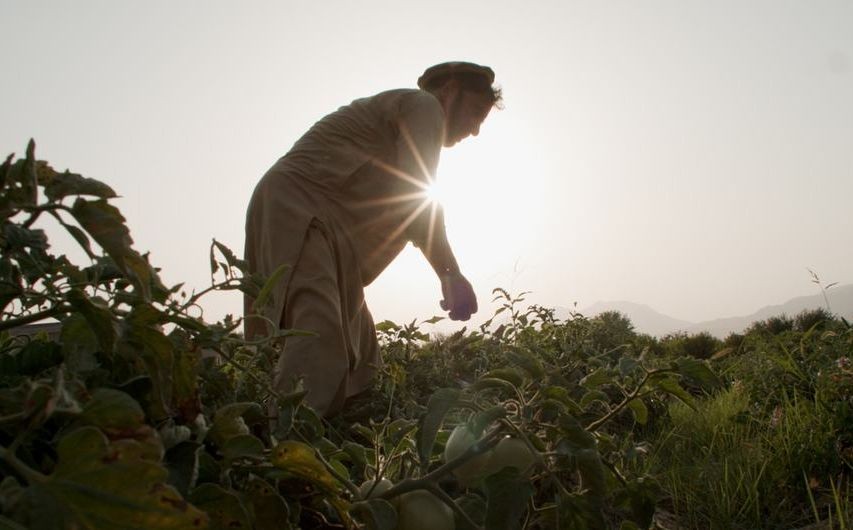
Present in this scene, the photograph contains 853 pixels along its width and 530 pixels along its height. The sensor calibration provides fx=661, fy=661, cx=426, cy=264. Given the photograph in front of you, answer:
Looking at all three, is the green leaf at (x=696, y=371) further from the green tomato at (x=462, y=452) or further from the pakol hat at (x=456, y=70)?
the pakol hat at (x=456, y=70)

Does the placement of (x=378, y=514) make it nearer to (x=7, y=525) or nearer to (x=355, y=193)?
(x=7, y=525)

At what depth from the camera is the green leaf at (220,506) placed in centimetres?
47

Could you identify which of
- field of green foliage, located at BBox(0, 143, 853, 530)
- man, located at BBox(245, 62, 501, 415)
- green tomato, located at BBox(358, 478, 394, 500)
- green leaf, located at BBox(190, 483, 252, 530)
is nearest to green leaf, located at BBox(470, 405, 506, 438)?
field of green foliage, located at BBox(0, 143, 853, 530)

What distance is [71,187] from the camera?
19.5 inches

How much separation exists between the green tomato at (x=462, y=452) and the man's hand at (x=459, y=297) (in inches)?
95.8

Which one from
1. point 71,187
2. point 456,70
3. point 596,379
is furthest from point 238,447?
point 456,70

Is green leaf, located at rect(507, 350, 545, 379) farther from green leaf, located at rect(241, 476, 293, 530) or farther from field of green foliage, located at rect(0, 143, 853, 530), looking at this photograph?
green leaf, located at rect(241, 476, 293, 530)

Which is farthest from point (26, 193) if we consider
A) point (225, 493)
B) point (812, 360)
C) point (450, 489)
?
point (812, 360)

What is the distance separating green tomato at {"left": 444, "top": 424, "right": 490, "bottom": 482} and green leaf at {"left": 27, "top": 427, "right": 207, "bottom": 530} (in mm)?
317

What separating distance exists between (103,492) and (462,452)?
35cm

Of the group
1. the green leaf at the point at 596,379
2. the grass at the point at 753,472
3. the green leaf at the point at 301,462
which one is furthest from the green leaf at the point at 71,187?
the grass at the point at 753,472

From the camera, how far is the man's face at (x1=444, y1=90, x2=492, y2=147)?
3.54 metres

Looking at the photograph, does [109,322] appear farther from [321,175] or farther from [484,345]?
[484,345]

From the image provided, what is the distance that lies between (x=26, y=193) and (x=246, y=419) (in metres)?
0.27
